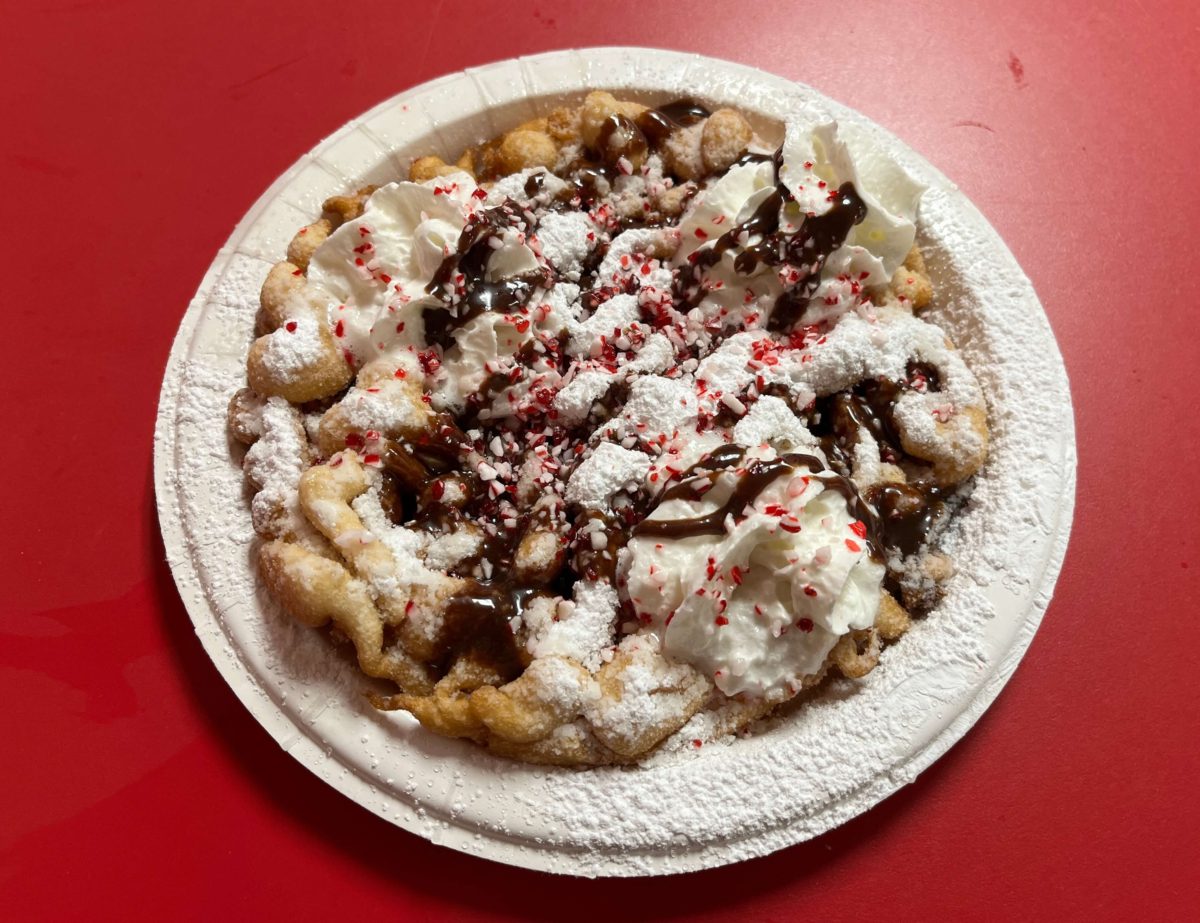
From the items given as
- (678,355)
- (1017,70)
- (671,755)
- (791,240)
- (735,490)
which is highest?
(1017,70)

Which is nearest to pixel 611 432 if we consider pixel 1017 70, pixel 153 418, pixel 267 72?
pixel 153 418

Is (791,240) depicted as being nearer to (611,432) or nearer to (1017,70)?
(611,432)

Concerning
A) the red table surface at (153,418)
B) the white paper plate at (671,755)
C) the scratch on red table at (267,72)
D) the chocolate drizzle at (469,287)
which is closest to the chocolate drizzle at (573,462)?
the chocolate drizzle at (469,287)

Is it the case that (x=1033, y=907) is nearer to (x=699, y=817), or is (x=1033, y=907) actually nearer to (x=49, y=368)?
(x=699, y=817)

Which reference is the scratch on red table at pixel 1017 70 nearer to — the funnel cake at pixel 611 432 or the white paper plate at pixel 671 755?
the white paper plate at pixel 671 755

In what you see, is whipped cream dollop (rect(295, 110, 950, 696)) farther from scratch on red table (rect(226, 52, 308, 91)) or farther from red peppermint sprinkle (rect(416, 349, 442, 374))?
scratch on red table (rect(226, 52, 308, 91))

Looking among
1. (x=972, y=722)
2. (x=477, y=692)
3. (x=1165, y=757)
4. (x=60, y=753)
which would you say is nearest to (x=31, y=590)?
(x=60, y=753)
